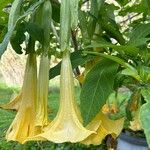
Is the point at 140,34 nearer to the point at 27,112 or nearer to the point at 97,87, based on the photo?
the point at 97,87

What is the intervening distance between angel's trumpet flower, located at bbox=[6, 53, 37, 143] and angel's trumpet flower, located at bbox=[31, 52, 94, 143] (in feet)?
0.23

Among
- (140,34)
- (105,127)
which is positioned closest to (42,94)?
(105,127)

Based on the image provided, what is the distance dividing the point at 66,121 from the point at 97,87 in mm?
113

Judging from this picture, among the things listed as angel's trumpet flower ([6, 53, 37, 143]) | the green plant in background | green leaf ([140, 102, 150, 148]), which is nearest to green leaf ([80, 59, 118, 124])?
the green plant in background

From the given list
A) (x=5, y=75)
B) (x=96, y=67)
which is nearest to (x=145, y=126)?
(x=96, y=67)

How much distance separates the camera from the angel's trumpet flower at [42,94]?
886 millimetres

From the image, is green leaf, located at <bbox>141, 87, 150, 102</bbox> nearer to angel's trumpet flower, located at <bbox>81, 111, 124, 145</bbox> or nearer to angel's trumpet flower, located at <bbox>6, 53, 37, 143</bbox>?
angel's trumpet flower, located at <bbox>81, 111, 124, 145</bbox>

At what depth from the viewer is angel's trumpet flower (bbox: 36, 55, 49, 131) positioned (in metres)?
0.89

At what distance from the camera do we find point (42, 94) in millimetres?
933

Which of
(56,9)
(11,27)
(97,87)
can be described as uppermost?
(56,9)

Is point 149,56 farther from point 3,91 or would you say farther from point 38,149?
point 3,91

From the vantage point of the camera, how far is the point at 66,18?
0.85 m

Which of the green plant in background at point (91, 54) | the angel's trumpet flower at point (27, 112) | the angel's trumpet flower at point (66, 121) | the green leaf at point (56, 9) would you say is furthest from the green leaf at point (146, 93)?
the green leaf at point (56, 9)

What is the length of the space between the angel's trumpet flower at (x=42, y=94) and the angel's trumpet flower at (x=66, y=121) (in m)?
0.04
